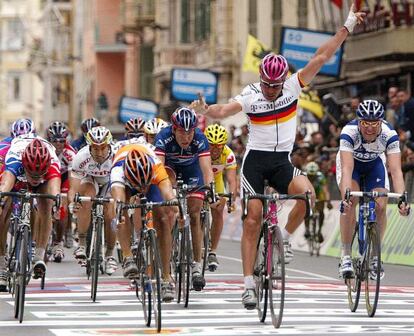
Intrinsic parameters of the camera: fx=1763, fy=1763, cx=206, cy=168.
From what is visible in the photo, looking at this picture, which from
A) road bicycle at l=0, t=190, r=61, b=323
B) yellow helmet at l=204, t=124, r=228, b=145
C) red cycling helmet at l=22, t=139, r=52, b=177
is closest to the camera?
road bicycle at l=0, t=190, r=61, b=323

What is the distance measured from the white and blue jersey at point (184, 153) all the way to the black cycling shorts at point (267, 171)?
2538mm

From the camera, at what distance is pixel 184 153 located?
735 inches

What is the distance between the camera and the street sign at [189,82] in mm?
46094

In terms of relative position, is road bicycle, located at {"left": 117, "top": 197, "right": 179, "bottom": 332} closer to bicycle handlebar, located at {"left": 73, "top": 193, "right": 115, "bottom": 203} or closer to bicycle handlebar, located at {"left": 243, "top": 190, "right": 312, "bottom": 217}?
bicycle handlebar, located at {"left": 243, "top": 190, "right": 312, "bottom": 217}

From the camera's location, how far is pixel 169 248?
55.5 feet

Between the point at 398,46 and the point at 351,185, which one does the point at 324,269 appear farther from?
the point at 398,46

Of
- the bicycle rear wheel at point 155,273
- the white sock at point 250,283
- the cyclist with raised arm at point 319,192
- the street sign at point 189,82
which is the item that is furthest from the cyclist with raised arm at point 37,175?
the street sign at point 189,82

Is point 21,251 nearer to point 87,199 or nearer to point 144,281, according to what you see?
point 144,281

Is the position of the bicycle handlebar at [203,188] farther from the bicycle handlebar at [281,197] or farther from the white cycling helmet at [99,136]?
the white cycling helmet at [99,136]

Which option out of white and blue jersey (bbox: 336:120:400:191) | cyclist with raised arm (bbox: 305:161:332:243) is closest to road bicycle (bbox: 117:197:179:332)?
white and blue jersey (bbox: 336:120:400:191)

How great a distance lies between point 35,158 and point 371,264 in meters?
3.36

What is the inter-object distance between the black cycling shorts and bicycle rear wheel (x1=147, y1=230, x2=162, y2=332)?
1056mm

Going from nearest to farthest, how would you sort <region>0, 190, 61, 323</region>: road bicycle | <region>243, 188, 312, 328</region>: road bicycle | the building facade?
<region>243, 188, 312, 328</region>: road bicycle < <region>0, 190, 61, 323</region>: road bicycle < the building facade

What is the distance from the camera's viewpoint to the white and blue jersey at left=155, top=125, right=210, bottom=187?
728 inches
